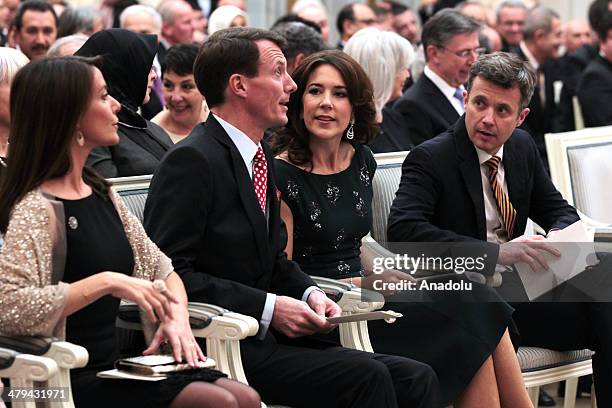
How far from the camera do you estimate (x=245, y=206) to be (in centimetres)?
380

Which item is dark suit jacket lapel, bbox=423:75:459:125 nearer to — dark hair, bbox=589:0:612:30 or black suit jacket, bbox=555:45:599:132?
black suit jacket, bbox=555:45:599:132

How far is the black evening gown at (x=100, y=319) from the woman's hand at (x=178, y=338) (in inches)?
1.8

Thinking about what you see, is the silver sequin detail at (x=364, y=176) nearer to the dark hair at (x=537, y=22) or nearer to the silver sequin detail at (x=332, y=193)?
the silver sequin detail at (x=332, y=193)

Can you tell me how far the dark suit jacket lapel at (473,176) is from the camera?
463cm

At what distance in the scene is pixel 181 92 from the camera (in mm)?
5949

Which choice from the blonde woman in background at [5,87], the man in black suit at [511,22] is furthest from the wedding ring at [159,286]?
the man in black suit at [511,22]

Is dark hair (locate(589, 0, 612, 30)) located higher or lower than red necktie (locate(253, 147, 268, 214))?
higher

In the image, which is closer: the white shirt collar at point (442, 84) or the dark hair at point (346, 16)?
the white shirt collar at point (442, 84)

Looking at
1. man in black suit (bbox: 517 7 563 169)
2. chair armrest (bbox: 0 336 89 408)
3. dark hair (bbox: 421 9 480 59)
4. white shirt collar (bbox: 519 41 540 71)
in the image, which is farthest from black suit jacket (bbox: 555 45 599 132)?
chair armrest (bbox: 0 336 89 408)

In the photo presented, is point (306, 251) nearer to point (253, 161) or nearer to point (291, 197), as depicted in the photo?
point (291, 197)

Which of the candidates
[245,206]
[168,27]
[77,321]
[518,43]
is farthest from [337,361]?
[518,43]

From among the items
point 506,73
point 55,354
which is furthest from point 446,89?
point 55,354

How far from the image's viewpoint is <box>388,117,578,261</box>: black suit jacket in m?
4.54

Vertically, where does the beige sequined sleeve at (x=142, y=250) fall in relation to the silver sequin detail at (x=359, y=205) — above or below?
above
